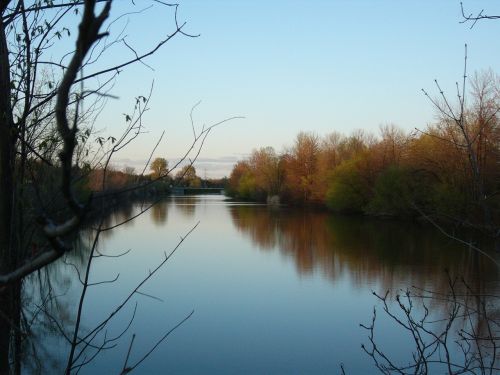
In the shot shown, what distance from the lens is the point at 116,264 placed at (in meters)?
11.8

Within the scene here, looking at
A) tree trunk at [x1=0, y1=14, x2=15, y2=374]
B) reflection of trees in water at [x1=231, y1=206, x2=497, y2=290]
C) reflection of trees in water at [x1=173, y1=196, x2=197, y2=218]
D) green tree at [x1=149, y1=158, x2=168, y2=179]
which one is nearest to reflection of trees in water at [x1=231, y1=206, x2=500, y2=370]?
reflection of trees in water at [x1=231, y1=206, x2=497, y2=290]

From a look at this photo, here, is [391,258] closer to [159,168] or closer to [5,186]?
[159,168]

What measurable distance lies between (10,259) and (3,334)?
0.20 metres

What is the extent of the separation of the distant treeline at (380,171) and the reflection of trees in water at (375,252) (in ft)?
4.13

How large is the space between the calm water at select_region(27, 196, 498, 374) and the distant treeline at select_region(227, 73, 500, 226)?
60.3 inches

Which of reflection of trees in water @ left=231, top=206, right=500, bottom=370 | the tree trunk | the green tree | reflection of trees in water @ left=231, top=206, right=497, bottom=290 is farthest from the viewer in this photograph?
reflection of trees in water @ left=231, top=206, right=497, bottom=290

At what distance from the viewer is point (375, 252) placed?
13.5m

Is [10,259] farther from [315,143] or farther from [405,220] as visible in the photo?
[315,143]

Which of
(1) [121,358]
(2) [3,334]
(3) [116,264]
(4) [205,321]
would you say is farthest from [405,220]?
(2) [3,334]

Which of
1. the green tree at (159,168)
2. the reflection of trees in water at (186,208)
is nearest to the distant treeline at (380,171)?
the green tree at (159,168)

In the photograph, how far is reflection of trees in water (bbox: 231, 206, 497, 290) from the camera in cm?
1045

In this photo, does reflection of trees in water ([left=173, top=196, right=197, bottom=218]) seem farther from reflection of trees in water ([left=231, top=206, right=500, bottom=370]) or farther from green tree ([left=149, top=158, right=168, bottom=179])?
green tree ([left=149, top=158, right=168, bottom=179])

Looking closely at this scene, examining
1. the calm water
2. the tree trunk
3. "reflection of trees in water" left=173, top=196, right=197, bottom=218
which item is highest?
the tree trunk

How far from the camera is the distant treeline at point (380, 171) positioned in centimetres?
1151
